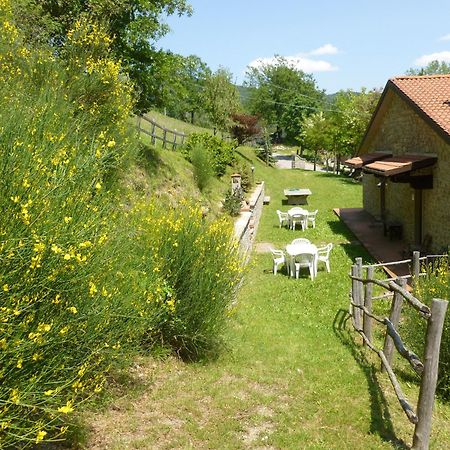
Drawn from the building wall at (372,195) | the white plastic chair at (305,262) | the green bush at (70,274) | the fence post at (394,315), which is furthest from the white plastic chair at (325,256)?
the building wall at (372,195)

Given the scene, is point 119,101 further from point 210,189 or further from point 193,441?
point 210,189

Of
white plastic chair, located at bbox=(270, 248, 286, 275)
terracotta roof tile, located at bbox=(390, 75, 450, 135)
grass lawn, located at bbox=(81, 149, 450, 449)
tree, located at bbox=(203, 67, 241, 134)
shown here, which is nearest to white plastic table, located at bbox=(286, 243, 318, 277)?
white plastic chair, located at bbox=(270, 248, 286, 275)

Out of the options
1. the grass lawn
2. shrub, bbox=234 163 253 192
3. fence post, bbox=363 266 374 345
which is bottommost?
the grass lawn

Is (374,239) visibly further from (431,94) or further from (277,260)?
(277,260)

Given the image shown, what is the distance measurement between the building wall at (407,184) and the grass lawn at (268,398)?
580 centimetres

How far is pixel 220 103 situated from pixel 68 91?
25644 millimetres

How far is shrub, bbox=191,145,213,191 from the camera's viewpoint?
1772 centimetres

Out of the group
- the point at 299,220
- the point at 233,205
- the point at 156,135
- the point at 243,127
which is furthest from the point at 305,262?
the point at 243,127

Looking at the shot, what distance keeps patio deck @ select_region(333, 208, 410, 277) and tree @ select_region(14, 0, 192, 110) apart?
28.6 ft

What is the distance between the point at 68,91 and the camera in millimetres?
Result: 8922

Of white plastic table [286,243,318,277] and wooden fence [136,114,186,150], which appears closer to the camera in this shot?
white plastic table [286,243,318,277]

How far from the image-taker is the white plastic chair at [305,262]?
11852mm

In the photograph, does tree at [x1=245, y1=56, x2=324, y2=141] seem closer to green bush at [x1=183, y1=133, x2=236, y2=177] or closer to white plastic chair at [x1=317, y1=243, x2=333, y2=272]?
green bush at [x1=183, y1=133, x2=236, y2=177]

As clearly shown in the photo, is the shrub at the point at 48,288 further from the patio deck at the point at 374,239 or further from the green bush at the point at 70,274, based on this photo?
the patio deck at the point at 374,239
